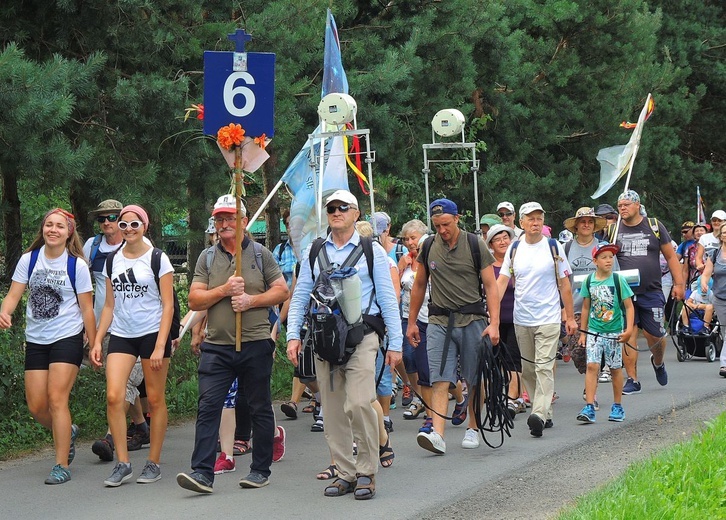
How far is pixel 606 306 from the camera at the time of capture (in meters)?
10.5

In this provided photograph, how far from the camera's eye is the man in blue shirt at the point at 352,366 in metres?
7.48

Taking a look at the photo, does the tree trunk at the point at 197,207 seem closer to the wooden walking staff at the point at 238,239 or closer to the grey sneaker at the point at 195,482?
the wooden walking staff at the point at 238,239

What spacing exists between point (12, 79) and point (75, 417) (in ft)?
10.7

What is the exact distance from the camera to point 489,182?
774 inches

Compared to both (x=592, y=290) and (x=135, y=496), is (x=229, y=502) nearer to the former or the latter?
(x=135, y=496)

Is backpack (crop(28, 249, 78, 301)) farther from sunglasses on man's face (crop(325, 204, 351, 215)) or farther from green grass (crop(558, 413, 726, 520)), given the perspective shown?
green grass (crop(558, 413, 726, 520))

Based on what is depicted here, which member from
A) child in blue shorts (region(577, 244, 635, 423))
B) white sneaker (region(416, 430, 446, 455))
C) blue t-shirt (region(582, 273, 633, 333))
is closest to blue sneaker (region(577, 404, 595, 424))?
child in blue shorts (region(577, 244, 635, 423))

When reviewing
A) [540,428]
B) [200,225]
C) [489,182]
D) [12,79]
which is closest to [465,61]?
[489,182]

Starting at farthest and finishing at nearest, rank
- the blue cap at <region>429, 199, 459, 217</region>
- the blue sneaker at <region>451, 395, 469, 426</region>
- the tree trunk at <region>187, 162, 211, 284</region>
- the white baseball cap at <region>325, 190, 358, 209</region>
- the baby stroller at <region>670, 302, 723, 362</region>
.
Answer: the baby stroller at <region>670, 302, 723, 362</region> → the tree trunk at <region>187, 162, 211, 284</region> → the blue sneaker at <region>451, 395, 469, 426</region> → the blue cap at <region>429, 199, 459, 217</region> → the white baseball cap at <region>325, 190, 358, 209</region>

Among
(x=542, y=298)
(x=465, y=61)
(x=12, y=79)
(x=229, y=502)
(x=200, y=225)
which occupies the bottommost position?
(x=229, y=502)

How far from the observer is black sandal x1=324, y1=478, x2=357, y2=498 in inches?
298

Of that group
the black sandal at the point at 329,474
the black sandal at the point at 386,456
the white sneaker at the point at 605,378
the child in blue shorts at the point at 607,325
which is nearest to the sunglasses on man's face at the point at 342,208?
the black sandal at the point at 329,474

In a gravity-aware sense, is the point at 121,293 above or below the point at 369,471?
above

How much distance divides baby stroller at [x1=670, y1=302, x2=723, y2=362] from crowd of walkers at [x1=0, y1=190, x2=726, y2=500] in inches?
226
